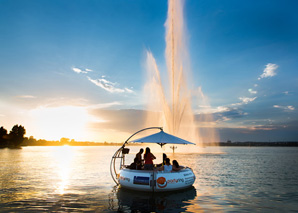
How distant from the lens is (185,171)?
20.2 meters

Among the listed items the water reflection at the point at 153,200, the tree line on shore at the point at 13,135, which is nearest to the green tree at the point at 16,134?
the tree line on shore at the point at 13,135

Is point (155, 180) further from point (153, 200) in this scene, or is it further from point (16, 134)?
point (16, 134)

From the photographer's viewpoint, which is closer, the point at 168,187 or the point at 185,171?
the point at 168,187

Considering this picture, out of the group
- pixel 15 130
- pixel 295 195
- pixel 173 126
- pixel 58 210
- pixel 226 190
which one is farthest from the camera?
pixel 15 130

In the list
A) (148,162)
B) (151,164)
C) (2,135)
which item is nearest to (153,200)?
(151,164)

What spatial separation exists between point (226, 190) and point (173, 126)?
136 feet

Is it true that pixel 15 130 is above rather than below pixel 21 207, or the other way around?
above

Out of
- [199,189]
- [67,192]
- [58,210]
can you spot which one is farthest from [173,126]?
[58,210]

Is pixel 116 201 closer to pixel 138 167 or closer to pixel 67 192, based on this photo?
pixel 138 167

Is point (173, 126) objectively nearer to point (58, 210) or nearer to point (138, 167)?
point (138, 167)

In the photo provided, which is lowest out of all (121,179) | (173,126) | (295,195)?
(295,195)

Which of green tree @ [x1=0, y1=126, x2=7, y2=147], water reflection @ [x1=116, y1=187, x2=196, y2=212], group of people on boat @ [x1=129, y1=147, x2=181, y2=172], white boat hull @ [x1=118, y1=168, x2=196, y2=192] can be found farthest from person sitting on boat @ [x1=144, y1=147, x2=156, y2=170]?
green tree @ [x1=0, y1=126, x2=7, y2=147]

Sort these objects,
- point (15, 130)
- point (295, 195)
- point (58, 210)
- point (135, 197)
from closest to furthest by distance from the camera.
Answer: point (58, 210), point (135, 197), point (295, 195), point (15, 130)

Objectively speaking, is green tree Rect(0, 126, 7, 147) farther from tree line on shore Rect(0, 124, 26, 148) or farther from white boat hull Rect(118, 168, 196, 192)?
white boat hull Rect(118, 168, 196, 192)
